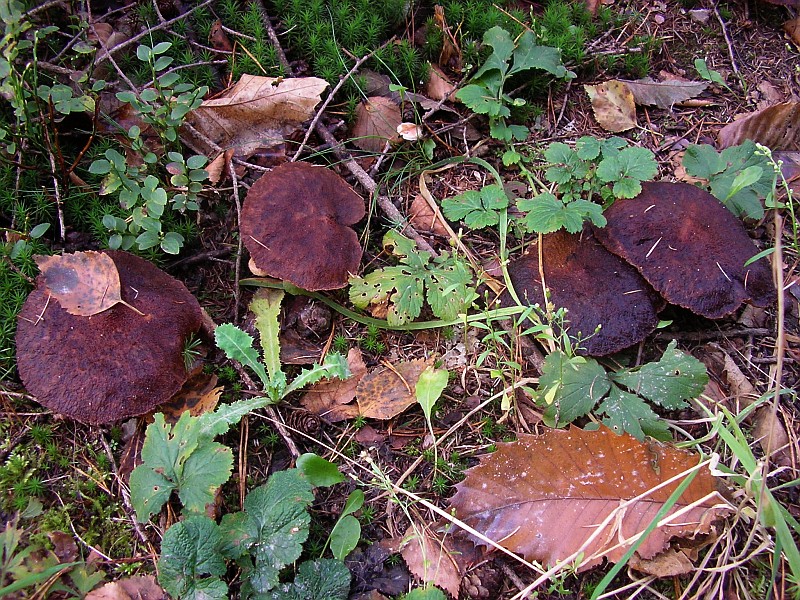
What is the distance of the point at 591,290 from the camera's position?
9.28 ft

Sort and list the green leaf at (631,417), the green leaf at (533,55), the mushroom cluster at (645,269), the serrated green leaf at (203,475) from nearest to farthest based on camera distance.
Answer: the serrated green leaf at (203,475) → the green leaf at (631,417) → the mushroom cluster at (645,269) → the green leaf at (533,55)

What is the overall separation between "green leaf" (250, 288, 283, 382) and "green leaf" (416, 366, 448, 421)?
0.63 meters

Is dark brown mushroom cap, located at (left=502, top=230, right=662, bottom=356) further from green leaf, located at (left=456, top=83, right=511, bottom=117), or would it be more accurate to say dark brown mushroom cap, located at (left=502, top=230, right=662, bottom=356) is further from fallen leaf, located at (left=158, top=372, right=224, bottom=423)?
fallen leaf, located at (left=158, top=372, right=224, bottom=423)

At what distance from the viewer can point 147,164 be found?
9.71ft

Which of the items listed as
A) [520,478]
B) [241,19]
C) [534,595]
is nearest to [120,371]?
[520,478]

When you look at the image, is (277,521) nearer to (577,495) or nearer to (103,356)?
(103,356)

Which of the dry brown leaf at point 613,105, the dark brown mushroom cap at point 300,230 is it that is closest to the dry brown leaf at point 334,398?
the dark brown mushroom cap at point 300,230

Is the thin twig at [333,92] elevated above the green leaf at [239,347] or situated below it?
above

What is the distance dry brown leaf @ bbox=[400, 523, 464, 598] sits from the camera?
89.9 inches

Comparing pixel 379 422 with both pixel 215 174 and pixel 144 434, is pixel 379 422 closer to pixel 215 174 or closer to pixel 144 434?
pixel 144 434

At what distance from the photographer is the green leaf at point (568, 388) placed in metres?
2.56

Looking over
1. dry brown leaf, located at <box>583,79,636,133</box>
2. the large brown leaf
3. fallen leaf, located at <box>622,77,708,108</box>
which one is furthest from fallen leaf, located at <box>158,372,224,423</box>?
fallen leaf, located at <box>622,77,708,108</box>

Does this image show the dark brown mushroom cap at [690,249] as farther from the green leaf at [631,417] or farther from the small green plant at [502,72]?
the small green plant at [502,72]

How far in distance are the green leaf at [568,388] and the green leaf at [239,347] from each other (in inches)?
48.2
